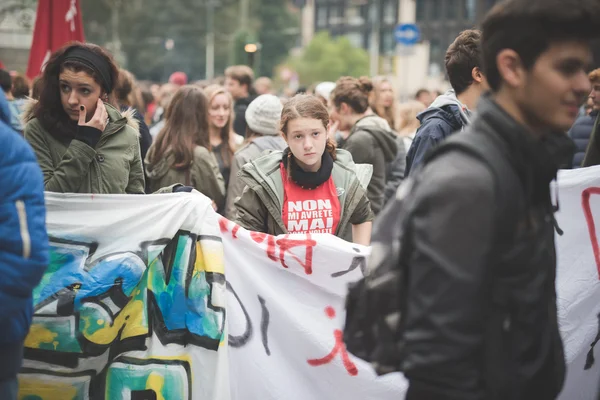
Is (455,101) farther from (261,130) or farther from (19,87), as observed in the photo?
(19,87)

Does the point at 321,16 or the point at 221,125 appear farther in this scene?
the point at 321,16

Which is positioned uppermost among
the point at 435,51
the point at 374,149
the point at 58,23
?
the point at 435,51

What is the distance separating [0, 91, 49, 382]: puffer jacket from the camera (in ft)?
9.48

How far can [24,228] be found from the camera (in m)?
2.91

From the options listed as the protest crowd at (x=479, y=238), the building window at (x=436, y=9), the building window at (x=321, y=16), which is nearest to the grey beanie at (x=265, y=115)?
the protest crowd at (x=479, y=238)

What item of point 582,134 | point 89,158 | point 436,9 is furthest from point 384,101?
point 436,9

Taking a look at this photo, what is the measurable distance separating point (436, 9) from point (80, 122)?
102270 mm

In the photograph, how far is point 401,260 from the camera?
8.14 ft

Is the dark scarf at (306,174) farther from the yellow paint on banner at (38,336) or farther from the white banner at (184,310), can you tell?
Answer: the yellow paint on banner at (38,336)

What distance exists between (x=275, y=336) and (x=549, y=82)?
2535 mm

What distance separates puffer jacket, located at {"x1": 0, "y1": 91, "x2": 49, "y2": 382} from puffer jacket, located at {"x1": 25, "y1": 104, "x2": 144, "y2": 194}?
4.90 ft

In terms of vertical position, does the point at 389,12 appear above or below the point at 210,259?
above

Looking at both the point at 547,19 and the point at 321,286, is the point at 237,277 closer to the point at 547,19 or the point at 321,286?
the point at 321,286

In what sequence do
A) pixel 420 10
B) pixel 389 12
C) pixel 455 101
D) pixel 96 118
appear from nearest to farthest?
pixel 96 118 → pixel 455 101 → pixel 420 10 → pixel 389 12
